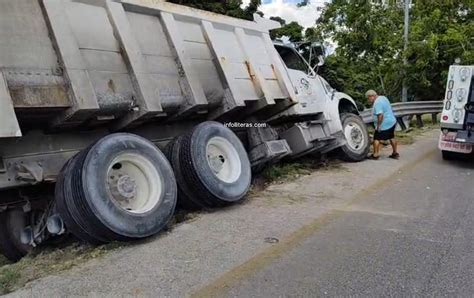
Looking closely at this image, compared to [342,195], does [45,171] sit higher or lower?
higher

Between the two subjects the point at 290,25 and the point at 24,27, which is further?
the point at 290,25

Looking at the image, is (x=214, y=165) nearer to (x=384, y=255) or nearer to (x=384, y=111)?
(x=384, y=255)

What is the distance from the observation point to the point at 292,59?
8.91 m

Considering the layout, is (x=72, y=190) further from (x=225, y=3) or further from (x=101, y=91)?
(x=225, y=3)

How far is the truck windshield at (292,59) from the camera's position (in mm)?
8789

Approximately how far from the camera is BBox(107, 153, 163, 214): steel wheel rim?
15.6ft

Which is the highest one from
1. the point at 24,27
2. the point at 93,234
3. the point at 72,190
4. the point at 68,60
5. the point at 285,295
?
the point at 24,27

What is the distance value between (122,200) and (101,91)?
1189 mm

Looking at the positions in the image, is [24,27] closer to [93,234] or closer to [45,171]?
[45,171]

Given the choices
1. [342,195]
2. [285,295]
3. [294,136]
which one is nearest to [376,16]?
[294,136]

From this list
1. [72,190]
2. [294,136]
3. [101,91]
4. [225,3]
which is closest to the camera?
[72,190]

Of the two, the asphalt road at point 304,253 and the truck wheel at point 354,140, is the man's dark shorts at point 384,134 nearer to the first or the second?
the truck wheel at point 354,140

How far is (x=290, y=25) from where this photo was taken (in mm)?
19922

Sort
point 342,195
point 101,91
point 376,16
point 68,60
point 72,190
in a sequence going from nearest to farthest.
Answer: point 72,190, point 68,60, point 101,91, point 342,195, point 376,16
